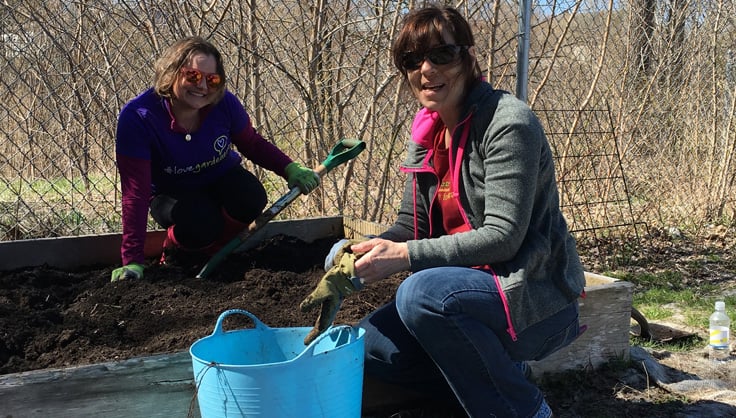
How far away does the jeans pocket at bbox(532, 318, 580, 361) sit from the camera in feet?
6.70

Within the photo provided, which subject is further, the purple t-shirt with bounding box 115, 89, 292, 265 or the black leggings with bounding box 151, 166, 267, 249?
the black leggings with bounding box 151, 166, 267, 249

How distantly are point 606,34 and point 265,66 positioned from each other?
2453 millimetres

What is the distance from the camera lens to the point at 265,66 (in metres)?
4.34

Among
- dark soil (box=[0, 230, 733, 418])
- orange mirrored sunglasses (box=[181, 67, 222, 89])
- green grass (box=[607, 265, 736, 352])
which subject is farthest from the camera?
green grass (box=[607, 265, 736, 352])

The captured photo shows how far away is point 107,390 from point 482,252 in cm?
108

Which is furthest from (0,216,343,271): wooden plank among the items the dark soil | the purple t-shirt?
the purple t-shirt

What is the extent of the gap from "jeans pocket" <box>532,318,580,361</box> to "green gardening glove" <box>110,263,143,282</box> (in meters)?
1.71

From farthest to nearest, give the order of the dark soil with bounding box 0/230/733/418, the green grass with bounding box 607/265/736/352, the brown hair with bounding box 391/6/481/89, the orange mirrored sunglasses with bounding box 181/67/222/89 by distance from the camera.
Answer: the green grass with bounding box 607/265/736/352 < the orange mirrored sunglasses with bounding box 181/67/222/89 < the dark soil with bounding box 0/230/733/418 < the brown hair with bounding box 391/6/481/89

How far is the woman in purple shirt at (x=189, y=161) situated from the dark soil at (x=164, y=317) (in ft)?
0.70

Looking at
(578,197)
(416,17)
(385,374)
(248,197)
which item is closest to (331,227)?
(248,197)

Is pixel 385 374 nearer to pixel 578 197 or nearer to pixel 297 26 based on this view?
pixel 297 26

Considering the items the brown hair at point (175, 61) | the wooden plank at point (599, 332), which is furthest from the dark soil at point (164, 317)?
the brown hair at point (175, 61)

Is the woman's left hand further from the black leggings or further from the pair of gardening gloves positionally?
the black leggings

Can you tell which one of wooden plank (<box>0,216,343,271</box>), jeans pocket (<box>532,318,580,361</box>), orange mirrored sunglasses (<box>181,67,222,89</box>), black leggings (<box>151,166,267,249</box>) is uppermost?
orange mirrored sunglasses (<box>181,67,222,89</box>)
